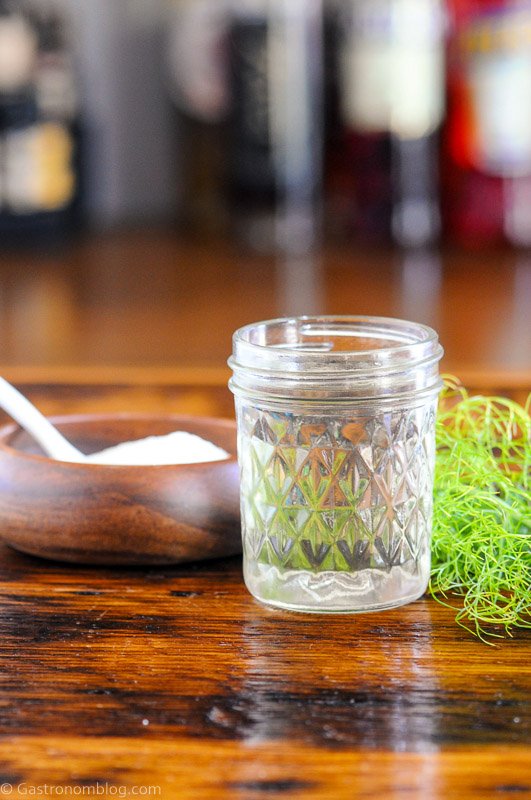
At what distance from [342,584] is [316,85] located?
1143 mm

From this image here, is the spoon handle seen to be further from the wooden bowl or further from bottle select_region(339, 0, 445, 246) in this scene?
bottle select_region(339, 0, 445, 246)

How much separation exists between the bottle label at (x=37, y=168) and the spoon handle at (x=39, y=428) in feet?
3.14

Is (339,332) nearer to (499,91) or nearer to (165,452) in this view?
(165,452)

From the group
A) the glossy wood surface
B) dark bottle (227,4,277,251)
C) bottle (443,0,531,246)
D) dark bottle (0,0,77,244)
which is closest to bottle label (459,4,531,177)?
bottle (443,0,531,246)

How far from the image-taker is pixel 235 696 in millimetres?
389

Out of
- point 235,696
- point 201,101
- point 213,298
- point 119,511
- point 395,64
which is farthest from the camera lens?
point 201,101

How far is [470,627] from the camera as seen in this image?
0.45 m

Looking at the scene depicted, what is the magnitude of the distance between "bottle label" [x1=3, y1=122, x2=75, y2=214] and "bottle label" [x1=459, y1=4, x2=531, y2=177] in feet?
1.61

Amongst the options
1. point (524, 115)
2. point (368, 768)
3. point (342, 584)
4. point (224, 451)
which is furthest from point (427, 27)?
point (368, 768)

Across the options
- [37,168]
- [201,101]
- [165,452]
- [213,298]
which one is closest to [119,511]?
[165,452]

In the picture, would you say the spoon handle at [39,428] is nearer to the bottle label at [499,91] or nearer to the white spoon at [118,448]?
the white spoon at [118,448]

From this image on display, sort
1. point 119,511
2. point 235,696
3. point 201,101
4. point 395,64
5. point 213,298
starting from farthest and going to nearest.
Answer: point 201,101
point 395,64
point 213,298
point 119,511
point 235,696

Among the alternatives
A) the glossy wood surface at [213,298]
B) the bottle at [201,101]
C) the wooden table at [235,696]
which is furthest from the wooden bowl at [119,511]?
the bottle at [201,101]

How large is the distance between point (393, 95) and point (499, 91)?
12 centimetres
